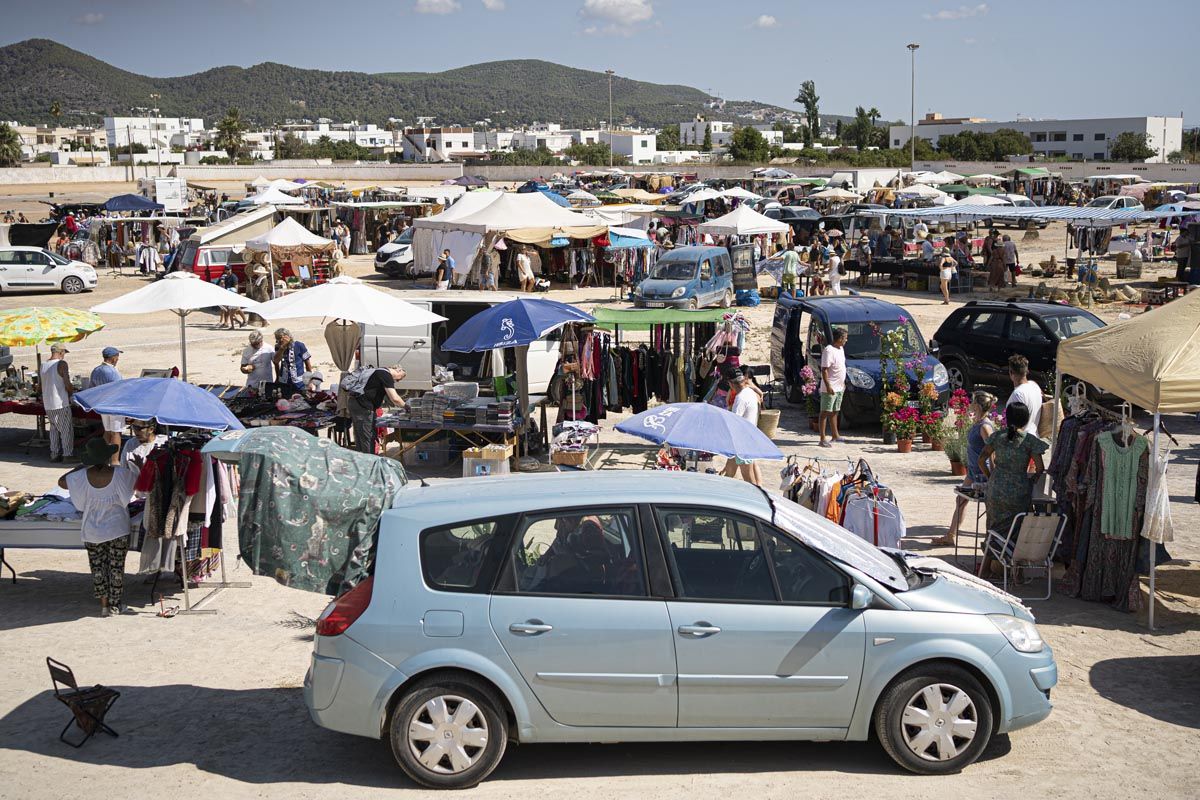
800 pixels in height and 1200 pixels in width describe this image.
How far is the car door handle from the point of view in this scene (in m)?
5.66

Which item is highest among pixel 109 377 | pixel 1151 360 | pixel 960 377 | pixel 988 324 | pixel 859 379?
pixel 1151 360

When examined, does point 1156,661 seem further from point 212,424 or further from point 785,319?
point 785,319

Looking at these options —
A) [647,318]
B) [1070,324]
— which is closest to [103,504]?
[647,318]

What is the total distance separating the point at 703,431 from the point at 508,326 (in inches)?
160

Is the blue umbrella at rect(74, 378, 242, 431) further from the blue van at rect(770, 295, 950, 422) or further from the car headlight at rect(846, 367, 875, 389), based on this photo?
the car headlight at rect(846, 367, 875, 389)

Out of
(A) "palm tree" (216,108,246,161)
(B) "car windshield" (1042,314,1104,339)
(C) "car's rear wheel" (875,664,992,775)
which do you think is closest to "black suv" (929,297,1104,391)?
(B) "car windshield" (1042,314,1104,339)

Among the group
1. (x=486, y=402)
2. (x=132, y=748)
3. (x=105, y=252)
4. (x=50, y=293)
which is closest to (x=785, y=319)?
(x=486, y=402)

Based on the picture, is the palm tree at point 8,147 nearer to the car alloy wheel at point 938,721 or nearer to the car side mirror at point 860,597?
the car side mirror at point 860,597

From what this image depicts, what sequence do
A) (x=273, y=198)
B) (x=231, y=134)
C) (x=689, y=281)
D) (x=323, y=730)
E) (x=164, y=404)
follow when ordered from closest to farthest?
(x=323, y=730) → (x=164, y=404) → (x=689, y=281) → (x=273, y=198) → (x=231, y=134)

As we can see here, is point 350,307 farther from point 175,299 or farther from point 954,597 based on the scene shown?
point 954,597

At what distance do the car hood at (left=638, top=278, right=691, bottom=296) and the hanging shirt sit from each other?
1910cm

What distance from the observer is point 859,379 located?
15492 millimetres

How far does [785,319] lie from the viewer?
56.9ft

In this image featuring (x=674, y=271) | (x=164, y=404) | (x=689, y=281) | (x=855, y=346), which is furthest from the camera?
(x=674, y=271)
